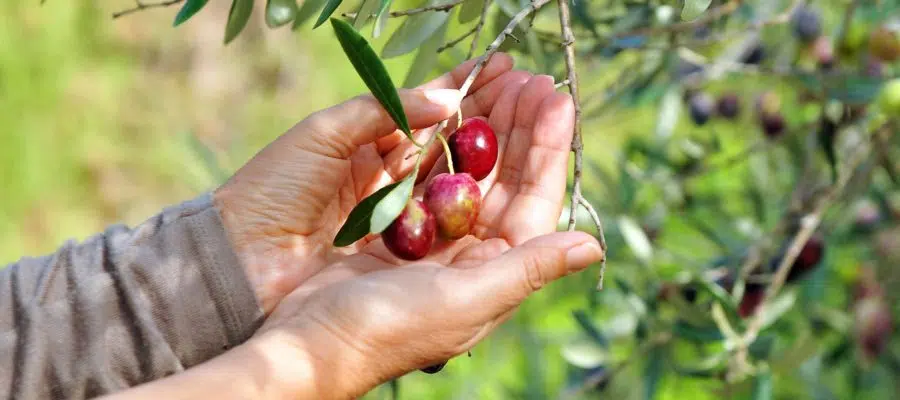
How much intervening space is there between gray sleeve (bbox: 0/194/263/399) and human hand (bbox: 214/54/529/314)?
0.09 feet

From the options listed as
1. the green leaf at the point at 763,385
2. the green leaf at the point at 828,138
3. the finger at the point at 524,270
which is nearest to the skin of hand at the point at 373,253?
the finger at the point at 524,270

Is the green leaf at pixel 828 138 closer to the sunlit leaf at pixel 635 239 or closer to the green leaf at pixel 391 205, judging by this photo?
the sunlit leaf at pixel 635 239

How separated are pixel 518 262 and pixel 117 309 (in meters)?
0.54

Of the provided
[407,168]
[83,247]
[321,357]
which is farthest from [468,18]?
[83,247]

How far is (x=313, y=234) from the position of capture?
1299 millimetres

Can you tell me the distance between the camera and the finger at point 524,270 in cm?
104

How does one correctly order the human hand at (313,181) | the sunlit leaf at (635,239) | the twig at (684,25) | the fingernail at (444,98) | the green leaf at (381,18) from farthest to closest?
the sunlit leaf at (635,239), the twig at (684,25), the human hand at (313,181), the fingernail at (444,98), the green leaf at (381,18)

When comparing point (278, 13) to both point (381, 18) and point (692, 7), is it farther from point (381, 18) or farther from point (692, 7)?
point (692, 7)

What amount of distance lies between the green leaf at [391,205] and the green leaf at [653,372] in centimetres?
87

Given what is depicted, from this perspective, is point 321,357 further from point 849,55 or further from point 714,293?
point 849,55

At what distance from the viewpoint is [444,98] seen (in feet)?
3.74

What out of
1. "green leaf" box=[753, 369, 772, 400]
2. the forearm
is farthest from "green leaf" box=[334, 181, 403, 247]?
"green leaf" box=[753, 369, 772, 400]

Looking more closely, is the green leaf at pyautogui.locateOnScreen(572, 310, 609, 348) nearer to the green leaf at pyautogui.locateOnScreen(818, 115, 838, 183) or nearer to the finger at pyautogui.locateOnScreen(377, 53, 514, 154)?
the green leaf at pyautogui.locateOnScreen(818, 115, 838, 183)

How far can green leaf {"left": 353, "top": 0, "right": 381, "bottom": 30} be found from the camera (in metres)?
1.09
